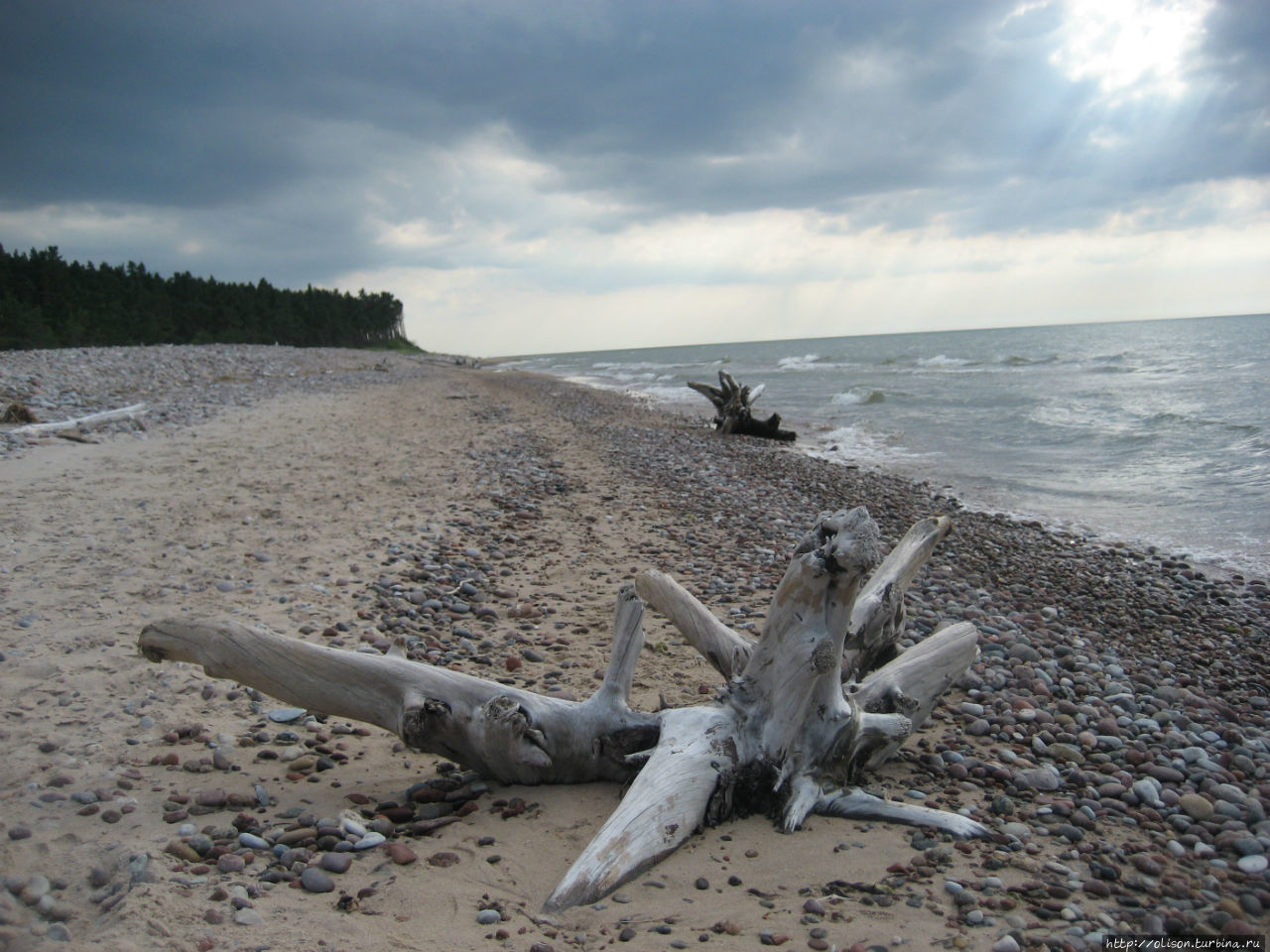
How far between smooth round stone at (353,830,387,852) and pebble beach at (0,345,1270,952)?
0.04ft

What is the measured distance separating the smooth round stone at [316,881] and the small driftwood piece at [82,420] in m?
11.5

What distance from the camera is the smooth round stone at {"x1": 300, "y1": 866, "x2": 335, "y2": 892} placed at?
2.73 metres

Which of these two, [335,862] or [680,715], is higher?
[680,715]

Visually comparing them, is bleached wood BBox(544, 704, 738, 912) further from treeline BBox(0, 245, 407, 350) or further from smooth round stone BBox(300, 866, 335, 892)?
treeline BBox(0, 245, 407, 350)

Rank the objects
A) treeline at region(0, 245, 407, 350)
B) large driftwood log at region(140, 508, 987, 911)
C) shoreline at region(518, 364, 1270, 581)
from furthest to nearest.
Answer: treeline at region(0, 245, 407, 350)
shoreline at region(518, 364, 1270, 581)
large driftwood log at region(140, 508, 987, 911)

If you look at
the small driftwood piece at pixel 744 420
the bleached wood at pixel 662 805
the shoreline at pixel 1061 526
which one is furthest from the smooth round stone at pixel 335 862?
the small driftwood piece at pixel 744 420

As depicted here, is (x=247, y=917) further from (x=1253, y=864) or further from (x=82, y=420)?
(x=82, y=420)

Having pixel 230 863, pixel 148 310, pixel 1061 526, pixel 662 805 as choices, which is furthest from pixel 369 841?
pixel 148 310

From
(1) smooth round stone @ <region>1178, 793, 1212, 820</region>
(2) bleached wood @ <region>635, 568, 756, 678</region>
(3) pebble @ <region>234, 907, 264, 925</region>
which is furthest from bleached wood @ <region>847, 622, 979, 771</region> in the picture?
(3) pebble @ <region>234, 907, 264, 925</region>

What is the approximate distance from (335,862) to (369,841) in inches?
6.6

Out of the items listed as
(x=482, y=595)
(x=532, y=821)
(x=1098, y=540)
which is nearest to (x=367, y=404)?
(x=482, y=595)

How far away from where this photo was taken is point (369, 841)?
303cm

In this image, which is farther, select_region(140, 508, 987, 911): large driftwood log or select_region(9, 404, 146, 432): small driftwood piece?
select_region(9, 404, 146, 432): small driftwood piece

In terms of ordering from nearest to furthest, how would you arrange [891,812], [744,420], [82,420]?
[891,812]
[82,420]
[744,420]
